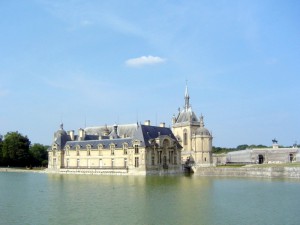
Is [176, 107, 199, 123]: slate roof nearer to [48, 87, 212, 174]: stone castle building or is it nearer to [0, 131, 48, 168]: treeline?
[48, 87, 212, 174]: stone castle building

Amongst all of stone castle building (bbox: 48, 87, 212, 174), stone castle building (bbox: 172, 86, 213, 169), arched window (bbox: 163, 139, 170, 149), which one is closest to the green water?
stone castle building (bbox: 48, 87, 212, 174)

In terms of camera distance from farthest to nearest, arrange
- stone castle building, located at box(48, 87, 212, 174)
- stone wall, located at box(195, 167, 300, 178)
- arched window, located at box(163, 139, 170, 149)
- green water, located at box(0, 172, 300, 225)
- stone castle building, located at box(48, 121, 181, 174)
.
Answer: arched window, located at box(163, 139, 170, 149)
stone castle building, located at box(48, 87, 212, 174)
stone castle building, located at box(48, 121, 181, 174)
stone wall, located at box(195, 167, 300, 178)
green water, located at box(0, 172, 300, 225)

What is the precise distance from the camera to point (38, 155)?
8869cm

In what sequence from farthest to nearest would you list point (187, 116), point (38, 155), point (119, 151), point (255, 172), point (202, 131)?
point (38, 155)
point (187, 116)
point (202, 131)
point (119, 151)
point (255, 172)

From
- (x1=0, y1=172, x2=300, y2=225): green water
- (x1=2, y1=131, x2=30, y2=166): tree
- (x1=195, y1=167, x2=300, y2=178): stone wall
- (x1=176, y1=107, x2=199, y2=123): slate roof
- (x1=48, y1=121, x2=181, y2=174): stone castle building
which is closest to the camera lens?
(x1=0, y1=172, x2=300, y2=225): green water

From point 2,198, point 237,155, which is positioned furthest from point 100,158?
point 2,198

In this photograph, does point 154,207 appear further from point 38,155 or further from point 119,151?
point 38,155

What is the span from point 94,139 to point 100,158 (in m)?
8.99

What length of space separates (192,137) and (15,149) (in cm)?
3409

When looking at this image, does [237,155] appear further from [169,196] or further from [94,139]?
[169,196]

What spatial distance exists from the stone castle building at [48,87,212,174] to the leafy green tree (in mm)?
13926

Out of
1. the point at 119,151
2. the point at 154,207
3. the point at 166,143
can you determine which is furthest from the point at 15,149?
the point at 154,207

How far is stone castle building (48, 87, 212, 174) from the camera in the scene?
60.1 m

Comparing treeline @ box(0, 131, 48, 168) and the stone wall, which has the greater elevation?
treeline @ box(0, 131, 48, 168)
